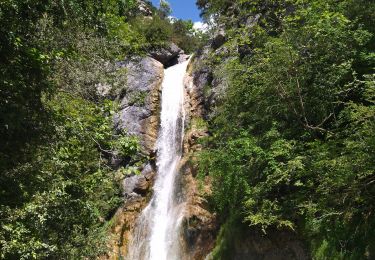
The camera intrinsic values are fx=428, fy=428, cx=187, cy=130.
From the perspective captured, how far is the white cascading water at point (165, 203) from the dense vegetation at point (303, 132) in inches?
164

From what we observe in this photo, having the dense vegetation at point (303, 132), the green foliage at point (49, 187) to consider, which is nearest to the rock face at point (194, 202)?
the dense vegetation at point (303, 132)

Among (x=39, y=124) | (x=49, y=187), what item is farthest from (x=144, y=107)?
(x=39, y=124)

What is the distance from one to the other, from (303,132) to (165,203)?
35.0ft

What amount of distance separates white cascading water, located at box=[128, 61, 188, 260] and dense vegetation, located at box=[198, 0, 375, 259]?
164 inches

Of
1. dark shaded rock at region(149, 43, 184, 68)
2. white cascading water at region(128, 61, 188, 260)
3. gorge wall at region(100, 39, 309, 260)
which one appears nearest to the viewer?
gorge wall at region(100, 39, 309, 260)

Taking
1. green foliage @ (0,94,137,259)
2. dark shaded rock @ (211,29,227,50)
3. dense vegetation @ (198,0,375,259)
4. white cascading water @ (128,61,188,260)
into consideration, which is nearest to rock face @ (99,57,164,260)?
white cascading water @ (128,61,188,260)

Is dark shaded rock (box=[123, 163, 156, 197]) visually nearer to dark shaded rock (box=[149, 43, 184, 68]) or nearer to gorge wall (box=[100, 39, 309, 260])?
gorge wall (box=[100, 39, 309, 260])

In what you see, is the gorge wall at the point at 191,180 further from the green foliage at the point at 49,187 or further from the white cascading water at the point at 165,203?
the green foliage at the point at 49,187

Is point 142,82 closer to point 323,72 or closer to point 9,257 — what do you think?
point 323,72

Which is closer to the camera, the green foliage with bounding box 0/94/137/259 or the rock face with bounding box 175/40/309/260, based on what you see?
the green foliage with bounding box 0/94/137/259

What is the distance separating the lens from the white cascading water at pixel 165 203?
20094 mm

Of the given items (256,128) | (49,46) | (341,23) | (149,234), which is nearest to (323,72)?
(341,23)

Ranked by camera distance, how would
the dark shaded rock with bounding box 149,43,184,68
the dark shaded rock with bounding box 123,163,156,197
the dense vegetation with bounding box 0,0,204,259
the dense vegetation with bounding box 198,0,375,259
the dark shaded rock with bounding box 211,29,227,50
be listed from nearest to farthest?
1. the dense vegetation with bounding box 0,0,204,259
2. the dense vegetation with bounding box 198,0,375,259
3. the dark shaded rock with bounding box 123,163,156,197
4. the dark shaded rock with bounding box 211,29,227,50
5. the dark shaded rock with bounding box 149,43,184,68

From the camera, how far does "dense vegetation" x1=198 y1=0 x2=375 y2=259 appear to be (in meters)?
10.6
